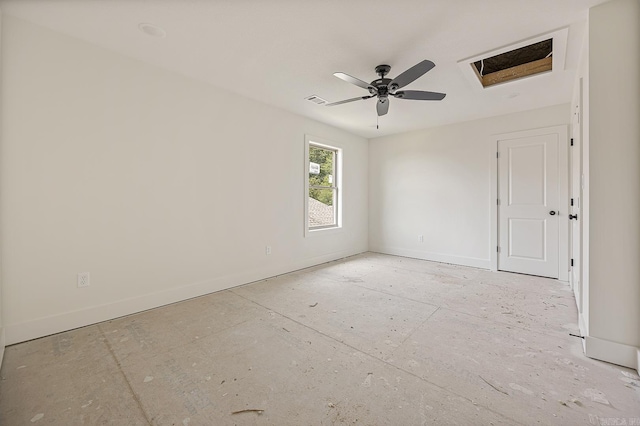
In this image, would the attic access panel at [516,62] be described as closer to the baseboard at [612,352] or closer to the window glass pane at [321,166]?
the baseboard at [612,352]

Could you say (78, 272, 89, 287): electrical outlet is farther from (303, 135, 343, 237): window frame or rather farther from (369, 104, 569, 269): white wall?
(369, 104, 569, 269): white wall

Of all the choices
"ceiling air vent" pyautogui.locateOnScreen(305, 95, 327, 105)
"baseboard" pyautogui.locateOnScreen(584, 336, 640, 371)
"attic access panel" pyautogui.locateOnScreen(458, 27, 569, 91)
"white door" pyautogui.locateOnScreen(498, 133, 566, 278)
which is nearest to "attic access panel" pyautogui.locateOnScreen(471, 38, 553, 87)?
"attic access panel" pyautogui.locateOnScreen(458, 27, 569, 91)

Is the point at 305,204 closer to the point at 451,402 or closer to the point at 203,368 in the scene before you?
the point at 203,368

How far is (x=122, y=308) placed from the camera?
2654 mm

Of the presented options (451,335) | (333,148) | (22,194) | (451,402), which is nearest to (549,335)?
(451,335)

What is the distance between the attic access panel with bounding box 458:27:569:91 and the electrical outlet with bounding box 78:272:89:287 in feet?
13.5

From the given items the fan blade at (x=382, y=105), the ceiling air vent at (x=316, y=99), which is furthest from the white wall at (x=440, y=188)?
the fan blade at (x=382, y=105)

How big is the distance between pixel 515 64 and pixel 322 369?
3.77 metres

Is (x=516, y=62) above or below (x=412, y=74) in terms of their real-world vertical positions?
above

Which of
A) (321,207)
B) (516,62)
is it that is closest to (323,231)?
(321,207)

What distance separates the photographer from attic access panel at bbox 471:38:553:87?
Answer: 281 cm

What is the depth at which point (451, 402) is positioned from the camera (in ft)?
5.01

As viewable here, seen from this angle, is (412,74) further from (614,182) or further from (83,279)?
(83,279)

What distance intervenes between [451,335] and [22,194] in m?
3.69
